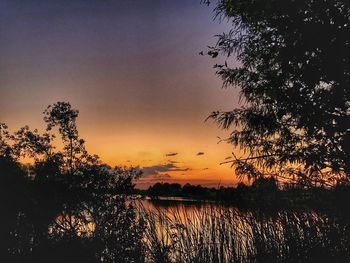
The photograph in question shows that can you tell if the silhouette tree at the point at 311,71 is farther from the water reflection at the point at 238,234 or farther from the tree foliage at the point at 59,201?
the tree foliage at the point at 59,201

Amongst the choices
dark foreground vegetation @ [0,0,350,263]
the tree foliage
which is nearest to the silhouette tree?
dark foreground vegetation @ [0,0,350,263]

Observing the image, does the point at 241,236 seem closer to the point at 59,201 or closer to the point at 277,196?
the point at 277,196

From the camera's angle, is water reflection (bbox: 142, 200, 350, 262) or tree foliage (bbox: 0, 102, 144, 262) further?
tree foliage (bbox: 0, 102, 144, 262)

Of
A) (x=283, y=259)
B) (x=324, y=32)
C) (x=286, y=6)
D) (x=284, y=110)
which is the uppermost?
(x=286, y=6)

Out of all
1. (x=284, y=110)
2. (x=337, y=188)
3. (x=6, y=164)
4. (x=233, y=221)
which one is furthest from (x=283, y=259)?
(x=6, y=164)

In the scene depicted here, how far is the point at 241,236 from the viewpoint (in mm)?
7438

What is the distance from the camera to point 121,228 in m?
14.7

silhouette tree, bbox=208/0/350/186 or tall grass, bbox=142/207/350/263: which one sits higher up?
silhouette tree, bbox=208/0/350/186

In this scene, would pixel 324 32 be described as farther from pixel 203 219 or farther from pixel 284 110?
pixel 203 219

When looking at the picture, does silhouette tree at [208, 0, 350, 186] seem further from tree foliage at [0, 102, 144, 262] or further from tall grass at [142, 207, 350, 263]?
tree foliage at [0, 102, 144, 262]

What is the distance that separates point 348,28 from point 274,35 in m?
1.13

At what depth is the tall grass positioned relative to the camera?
6.98m

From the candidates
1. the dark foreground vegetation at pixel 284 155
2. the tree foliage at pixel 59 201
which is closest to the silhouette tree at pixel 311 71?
the dark foreground vegetation at pixel 284 155

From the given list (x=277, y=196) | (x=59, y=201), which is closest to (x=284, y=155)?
(x=277, y=196)
